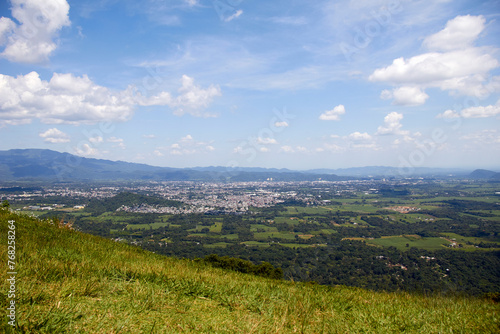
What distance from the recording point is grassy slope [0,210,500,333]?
9.45 feet

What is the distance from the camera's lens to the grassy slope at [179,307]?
9.45 ft

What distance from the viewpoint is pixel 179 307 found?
3625 millimetres

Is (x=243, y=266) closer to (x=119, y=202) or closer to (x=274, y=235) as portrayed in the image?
(x=274, y=235)

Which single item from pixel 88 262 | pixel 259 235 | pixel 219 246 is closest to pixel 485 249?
pixel 259 235

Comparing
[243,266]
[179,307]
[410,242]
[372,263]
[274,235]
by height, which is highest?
[179,307]

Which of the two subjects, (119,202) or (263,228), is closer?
(263,228)

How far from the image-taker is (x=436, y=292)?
589 cm

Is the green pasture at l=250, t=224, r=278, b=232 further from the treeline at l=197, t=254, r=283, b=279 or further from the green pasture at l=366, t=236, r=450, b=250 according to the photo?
the treeline at l=197, t=254, r=283, b=279

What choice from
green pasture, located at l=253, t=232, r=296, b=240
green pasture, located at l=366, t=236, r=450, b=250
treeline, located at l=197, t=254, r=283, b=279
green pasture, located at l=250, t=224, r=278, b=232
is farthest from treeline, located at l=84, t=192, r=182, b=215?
treeline, located at l=197, t=254, r=283, b=279

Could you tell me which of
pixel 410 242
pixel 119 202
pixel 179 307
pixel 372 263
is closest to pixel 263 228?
pixel 410 242

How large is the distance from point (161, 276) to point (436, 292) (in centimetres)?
583

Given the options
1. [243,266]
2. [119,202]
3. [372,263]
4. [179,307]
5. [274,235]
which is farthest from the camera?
[119,202]

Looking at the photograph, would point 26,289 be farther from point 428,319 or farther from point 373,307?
point 428,319

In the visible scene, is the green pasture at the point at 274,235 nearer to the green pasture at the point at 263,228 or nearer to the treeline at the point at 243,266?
the green pasture at the point at 263,228
